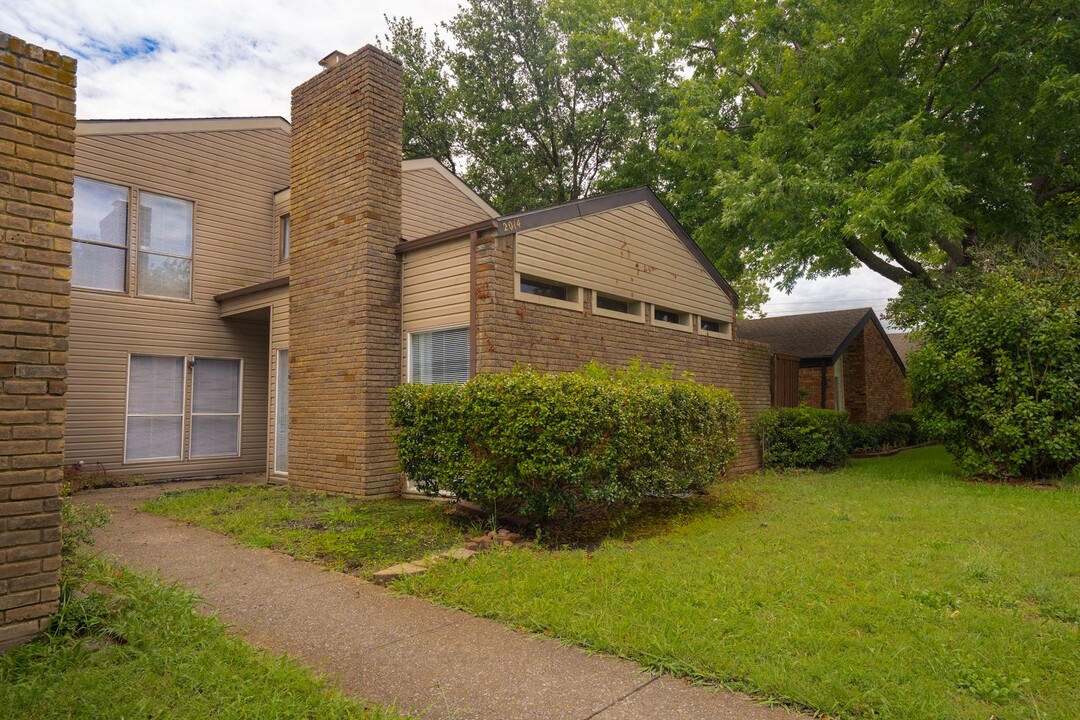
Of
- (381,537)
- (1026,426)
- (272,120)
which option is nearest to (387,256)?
(381,537)

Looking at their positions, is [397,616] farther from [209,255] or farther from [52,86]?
[209,255]

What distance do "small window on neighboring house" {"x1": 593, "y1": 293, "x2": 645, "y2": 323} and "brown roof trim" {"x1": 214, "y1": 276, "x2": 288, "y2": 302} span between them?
5.09m

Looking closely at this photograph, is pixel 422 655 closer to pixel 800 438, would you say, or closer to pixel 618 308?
pixel 618 308

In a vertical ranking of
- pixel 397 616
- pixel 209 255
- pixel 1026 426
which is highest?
pixel 209 255

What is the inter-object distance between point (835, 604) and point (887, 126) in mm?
12035

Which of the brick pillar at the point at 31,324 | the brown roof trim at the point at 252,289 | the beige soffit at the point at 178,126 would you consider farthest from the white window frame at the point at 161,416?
the brick pillar at the point at 31,324

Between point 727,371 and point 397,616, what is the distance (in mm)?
9409

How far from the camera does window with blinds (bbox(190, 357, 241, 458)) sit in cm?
1180

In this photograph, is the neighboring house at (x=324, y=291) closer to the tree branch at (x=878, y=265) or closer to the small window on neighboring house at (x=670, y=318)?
the small window on neighboring house at (x=670, y=318)

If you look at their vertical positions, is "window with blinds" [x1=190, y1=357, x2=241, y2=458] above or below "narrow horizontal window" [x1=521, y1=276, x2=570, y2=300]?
below

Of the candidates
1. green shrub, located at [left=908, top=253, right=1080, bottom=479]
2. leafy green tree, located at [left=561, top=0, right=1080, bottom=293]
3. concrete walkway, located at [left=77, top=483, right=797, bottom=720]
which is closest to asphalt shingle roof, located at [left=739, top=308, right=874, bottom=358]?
leafy green tree, located at [left=561, top=0, right=1080, bottom=293]

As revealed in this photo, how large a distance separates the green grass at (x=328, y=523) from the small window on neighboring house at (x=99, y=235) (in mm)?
4436

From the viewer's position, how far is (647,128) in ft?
66.5

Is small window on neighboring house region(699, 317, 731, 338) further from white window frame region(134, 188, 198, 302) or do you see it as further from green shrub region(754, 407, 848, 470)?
white window frame region(134, 188, 198, 302)
